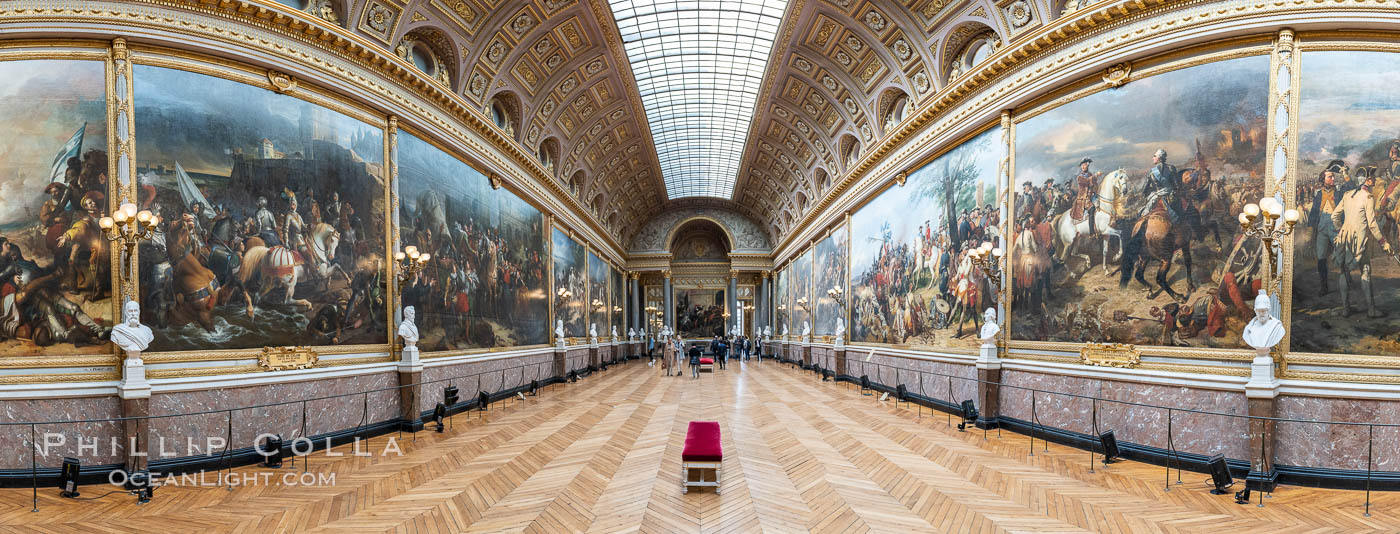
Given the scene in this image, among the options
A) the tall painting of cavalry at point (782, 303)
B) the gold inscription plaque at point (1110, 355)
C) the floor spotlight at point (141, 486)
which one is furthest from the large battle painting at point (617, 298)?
the gold inscription plaque at point (1110, 355)

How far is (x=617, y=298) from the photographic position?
3753cm

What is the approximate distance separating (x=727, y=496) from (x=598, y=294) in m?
24.7

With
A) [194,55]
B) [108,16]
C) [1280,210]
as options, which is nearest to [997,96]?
[1280,210]

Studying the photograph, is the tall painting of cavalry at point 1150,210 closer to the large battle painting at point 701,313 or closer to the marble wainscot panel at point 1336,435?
the marble wainscot panel at point 1336,435

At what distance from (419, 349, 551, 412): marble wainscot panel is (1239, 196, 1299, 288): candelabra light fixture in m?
13.9

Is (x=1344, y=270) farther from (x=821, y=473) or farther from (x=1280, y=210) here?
(x=821, y=473)

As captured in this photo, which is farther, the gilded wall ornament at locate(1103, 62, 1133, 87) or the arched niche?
the arched niche

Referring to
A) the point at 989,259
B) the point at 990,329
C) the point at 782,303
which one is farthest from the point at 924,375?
the point at 782,303

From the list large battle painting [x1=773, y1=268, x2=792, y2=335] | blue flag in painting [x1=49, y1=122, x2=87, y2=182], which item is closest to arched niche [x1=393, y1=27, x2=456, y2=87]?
blue flag in painting [x1=49, y1=122, x2=87, y2=182]

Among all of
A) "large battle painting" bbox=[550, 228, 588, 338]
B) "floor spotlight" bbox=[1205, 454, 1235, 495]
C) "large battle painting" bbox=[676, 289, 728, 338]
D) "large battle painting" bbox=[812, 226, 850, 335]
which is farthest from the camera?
"large battle painting" bbox=[676, 289, 728, 338]

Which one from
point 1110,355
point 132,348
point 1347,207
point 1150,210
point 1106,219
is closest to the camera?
point 1347,207

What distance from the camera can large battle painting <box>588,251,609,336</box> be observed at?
29.0m

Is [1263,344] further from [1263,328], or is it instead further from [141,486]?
[141,486]

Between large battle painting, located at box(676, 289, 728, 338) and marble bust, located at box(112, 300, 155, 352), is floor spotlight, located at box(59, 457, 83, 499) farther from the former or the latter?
large battle painting, located at box(676, 289, 728, 338)
